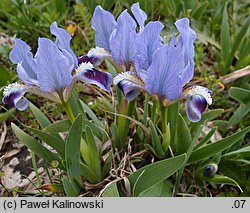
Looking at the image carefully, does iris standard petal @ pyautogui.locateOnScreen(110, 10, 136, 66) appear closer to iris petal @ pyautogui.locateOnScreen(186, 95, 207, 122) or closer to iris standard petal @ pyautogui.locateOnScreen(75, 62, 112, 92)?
iris standard petal @ pyautogui.locateOnScreen(75, 62, 112, 92)

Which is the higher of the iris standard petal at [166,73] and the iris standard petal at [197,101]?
the iris standard petal at [166,73]

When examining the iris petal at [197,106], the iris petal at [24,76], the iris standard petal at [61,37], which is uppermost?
the iris standard petal at [61,37]

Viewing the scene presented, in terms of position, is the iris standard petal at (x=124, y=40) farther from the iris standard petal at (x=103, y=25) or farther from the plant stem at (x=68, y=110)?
the plant stem at (x=68, y=110)

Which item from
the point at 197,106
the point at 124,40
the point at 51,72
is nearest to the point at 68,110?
the point at 51,72
